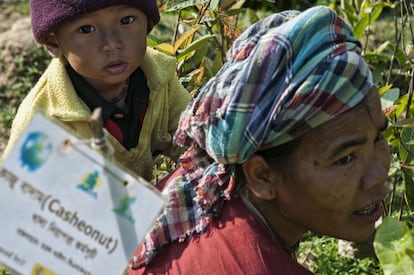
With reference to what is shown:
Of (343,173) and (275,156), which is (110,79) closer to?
(275,156)

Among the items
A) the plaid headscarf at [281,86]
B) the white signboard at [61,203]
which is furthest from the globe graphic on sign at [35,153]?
the plaid headscarf at [281,86]

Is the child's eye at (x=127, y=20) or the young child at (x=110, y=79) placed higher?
the child's eye at (x=127, y=20)

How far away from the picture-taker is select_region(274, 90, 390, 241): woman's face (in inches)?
73.2

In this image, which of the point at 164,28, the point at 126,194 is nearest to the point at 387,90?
the point at 126,194

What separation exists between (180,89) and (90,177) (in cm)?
100

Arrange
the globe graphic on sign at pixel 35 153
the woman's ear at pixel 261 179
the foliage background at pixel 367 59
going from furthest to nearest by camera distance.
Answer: the foliage background at pixel 367 59, the woman's ear at pixel 261 179, the globe graphic on sign at pixel 35 153

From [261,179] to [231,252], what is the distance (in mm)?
166

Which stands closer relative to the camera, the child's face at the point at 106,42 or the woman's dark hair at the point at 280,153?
the woman's dark hair at the point at 280,153

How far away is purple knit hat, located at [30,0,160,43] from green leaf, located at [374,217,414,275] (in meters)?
0.88

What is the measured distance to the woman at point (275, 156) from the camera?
1815 mm

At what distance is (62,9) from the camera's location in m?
2.16

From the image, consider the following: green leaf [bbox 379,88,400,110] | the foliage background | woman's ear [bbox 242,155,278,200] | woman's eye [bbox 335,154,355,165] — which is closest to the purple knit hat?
the foliage background

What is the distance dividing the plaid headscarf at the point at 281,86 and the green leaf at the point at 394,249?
294 mm

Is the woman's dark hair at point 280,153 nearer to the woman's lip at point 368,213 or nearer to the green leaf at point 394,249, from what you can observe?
the woman's lip at point 368,213
